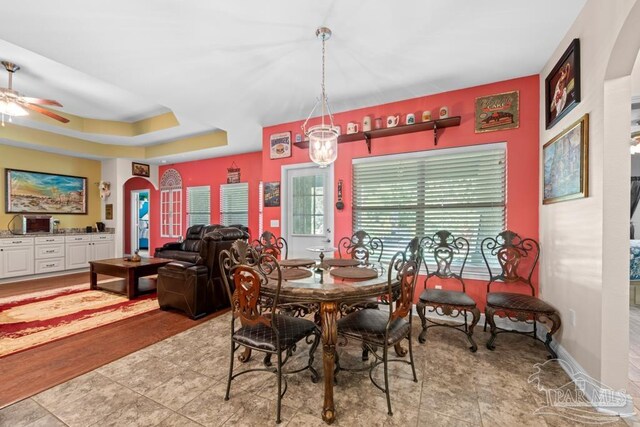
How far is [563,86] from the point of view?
7.72 feet

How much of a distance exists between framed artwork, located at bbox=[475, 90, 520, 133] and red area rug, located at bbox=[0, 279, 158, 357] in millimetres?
4816

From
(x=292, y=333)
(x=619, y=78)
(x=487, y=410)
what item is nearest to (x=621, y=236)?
(x=619, y=78)

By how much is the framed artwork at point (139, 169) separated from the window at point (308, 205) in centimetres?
491

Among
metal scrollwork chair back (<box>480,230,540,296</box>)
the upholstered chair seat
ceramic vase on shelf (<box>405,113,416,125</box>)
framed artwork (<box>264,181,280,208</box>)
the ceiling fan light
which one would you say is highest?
the ceiling fan light

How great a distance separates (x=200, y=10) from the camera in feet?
6.90

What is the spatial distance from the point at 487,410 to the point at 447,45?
295 cm

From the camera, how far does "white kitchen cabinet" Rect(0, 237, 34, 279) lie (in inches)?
192

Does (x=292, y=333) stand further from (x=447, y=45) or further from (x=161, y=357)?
(x=447, y=45)

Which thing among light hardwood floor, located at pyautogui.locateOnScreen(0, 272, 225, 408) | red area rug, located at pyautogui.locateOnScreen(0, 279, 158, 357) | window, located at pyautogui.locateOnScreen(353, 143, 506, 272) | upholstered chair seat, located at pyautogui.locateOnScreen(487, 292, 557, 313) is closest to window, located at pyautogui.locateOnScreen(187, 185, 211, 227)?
red area rug, located at pyautogui.locateOnScreen(0, 279, 158, 357)

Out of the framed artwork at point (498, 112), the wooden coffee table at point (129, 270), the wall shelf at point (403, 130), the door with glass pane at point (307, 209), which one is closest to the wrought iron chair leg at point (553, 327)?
the framed artwork at point (498, 112)

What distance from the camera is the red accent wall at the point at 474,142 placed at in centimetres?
296

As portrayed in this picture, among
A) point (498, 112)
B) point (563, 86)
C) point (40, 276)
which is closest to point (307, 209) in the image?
point (498, 112)

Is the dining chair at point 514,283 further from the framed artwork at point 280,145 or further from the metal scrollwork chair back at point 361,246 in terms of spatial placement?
the framed artwork at point 280,145

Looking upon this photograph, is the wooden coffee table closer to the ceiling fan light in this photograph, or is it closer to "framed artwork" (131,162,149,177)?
the ceiling fan light
